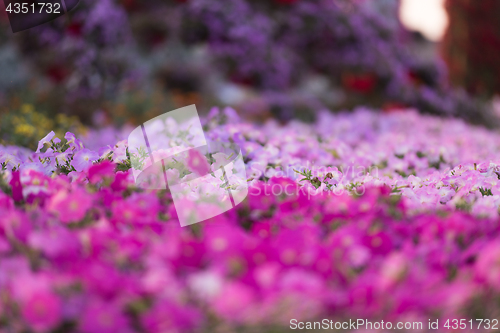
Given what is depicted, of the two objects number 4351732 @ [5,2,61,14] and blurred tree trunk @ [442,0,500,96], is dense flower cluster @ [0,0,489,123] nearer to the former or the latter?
number 4351732 @ [5,2,61,14]

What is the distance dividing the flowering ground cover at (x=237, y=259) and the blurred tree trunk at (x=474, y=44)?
10.2 metres

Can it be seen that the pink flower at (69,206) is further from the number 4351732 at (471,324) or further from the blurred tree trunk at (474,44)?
the blurred tree trunk at (474,44)

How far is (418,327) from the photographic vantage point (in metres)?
1.10

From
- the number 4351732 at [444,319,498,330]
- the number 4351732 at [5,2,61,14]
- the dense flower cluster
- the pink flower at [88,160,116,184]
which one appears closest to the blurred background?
the dense flower cluster

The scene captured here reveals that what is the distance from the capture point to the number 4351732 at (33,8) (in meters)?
3.90

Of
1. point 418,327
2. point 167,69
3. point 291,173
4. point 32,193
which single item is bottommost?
point 418,327

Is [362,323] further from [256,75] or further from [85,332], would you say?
[256,75]

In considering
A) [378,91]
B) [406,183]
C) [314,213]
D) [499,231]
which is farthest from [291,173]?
[378,91]

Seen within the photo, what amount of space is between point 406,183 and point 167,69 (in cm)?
883

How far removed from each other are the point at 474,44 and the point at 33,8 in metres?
10.3

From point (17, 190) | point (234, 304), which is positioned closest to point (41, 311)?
point (234, 304)

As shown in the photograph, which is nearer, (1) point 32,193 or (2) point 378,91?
(1) point 32,193

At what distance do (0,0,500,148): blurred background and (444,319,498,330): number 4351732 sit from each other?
3.24 m

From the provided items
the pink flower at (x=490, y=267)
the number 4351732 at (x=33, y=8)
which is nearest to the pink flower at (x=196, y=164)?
the pink flower at (x=490, y=267)
